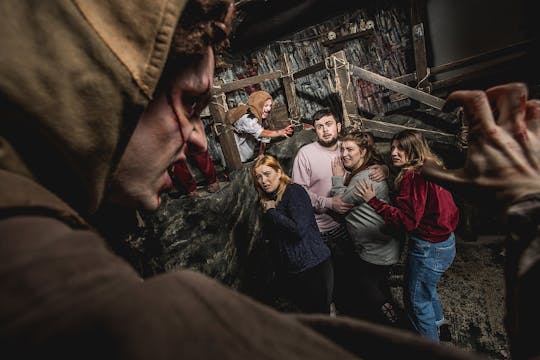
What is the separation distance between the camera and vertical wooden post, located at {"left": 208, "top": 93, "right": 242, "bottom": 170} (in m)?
4.86

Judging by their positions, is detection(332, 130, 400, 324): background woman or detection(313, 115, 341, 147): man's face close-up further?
detection(313, 115, 341, 147): man's face close-up

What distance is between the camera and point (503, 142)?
3.10ft

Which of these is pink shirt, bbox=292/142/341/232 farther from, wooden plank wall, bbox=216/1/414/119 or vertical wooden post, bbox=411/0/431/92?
wooden plank wall, bbox=216/1/414/119

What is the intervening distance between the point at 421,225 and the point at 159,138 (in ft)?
10.4

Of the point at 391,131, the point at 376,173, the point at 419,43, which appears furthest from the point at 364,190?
the point at 419,43

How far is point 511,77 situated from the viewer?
243 inches

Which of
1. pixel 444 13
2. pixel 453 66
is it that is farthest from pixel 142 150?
pixel 444 13

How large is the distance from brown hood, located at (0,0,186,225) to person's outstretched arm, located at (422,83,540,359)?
1001 millimetres

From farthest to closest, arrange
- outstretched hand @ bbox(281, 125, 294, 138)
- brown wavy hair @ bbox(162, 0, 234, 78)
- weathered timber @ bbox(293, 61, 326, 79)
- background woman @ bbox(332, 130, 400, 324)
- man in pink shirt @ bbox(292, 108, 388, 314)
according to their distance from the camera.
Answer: outstretched hand @ bbox(281, 125, 294, 138) < weathered timber @ bbox(293, 61, 326, 79) < man in pink shirt @ bbox(292, 108, 388, 314) < background woman @ bbox(332, 130, 400, 324) < brown wavy hair @ bbox(162, 0, 234, 78)

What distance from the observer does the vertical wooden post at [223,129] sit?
4.86m

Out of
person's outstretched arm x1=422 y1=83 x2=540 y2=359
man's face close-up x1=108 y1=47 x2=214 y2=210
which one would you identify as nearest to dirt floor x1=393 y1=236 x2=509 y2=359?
person's outstretched arm x1=422 y1=83 x2=540 y2=359

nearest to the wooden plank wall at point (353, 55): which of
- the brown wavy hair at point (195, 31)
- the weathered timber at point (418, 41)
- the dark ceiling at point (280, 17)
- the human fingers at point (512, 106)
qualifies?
the dark ceiling at point (280, 17)

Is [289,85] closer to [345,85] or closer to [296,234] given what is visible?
[345,85]

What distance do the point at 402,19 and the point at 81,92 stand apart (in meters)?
9.37
